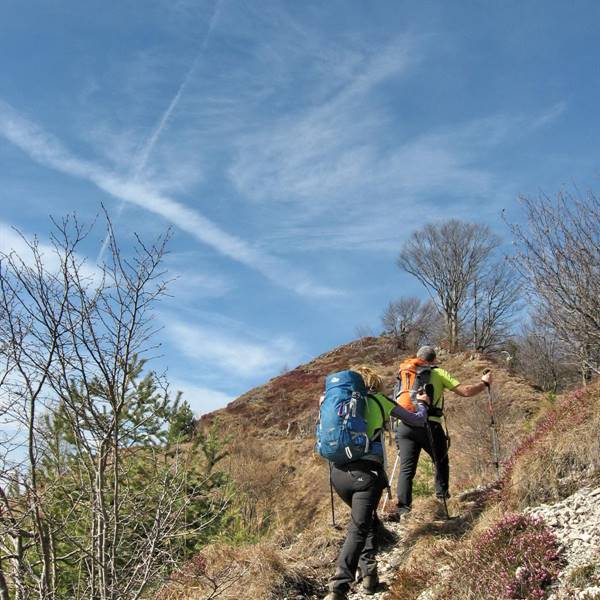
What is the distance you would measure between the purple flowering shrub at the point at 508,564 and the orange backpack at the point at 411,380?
5.24 feet

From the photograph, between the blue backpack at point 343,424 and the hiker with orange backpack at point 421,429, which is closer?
the blue backpack at point 343,424

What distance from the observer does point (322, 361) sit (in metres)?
39.3

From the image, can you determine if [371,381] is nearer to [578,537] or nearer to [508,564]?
[508,564]

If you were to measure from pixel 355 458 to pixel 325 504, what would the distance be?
10079 mm

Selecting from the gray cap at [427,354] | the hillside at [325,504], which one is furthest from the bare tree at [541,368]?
the gray cap at [427,354]

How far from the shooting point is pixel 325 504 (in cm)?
1379

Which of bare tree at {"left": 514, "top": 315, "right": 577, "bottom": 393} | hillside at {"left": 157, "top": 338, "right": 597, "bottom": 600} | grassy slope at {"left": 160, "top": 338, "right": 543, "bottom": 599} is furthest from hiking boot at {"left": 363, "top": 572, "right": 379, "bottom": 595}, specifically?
bare tree at {"left": 514, "top": 315, "right": 577, "bottom": 393}

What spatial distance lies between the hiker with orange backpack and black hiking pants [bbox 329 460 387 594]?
3.83 feet

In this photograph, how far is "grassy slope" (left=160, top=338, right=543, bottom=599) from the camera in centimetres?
529

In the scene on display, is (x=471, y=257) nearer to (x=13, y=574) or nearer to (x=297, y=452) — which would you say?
(x=297, y=452)

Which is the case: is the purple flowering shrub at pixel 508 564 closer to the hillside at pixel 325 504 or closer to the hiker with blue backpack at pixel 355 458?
the hillside at pixel 325 504

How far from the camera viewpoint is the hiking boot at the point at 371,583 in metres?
4.52

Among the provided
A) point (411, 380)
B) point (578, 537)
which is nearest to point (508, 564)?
point (578, 537)

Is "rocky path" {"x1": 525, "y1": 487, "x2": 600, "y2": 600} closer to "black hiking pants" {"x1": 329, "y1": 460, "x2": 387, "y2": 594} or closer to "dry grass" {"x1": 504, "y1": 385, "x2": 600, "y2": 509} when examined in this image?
"dry grass" {"x1": 504, "y1": 385, "x2": 600, "y2": 509}
